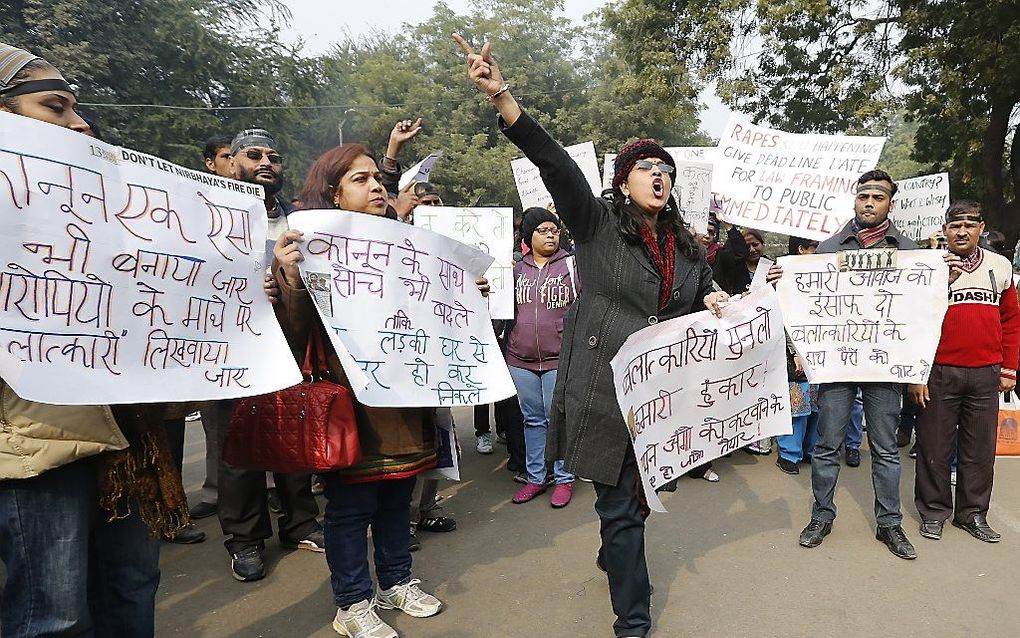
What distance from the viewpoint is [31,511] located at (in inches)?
69.4

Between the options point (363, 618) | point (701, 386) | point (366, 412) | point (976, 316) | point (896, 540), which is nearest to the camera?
point (366, 412)

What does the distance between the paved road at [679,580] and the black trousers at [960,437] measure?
7.3 inches

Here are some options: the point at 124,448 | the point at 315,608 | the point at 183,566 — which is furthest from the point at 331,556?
the point at 183,566

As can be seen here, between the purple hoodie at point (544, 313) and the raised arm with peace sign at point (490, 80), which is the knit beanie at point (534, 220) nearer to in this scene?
the purple hoodie at point (544, 313)

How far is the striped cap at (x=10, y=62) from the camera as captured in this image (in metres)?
1.77

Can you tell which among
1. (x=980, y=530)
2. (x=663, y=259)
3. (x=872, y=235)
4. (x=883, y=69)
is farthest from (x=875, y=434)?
(x=883, y=69)

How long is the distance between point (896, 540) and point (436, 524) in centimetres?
244

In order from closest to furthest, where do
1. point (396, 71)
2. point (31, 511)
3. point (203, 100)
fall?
point (31, 511)
point (203, 100)
point (396, 71)

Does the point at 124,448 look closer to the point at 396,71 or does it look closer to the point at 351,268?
the point at 351,268

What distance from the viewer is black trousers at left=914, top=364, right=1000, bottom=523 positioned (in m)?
3.88

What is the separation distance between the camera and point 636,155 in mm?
2709

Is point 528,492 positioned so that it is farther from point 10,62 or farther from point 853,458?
point 10,62

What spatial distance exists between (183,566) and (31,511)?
210 cm

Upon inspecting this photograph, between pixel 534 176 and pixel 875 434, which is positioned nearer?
pixel 875 434
